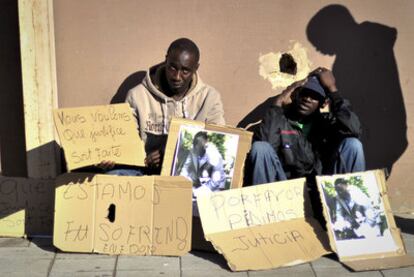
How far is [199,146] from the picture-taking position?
4750 millimetres

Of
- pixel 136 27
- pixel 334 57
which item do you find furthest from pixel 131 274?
pixel 334 57

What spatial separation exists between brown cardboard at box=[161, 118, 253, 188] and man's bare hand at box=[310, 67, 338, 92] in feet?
2.03

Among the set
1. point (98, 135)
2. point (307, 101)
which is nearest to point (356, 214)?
point (307, 101)

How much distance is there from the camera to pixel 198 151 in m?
4.75

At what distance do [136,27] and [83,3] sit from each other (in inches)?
15.4

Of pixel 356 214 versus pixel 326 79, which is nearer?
pixel 356 214

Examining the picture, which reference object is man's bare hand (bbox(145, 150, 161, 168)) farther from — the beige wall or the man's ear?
the man's ear

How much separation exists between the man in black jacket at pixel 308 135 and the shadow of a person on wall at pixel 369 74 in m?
0.40

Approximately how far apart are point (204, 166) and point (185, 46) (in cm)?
76

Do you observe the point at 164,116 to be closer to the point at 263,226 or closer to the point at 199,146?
the point at 199,146

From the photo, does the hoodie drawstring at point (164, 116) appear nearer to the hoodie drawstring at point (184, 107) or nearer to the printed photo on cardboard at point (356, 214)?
the hoodie drawstring at point (184, 107)

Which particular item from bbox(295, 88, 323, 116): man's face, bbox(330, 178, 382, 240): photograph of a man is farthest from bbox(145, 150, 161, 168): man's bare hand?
bbox(330, 178, 382, 240): photograph of a man

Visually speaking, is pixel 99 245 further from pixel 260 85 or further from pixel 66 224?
pixel 260 85

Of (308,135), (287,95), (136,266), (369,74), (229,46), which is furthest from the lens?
(369,74)
